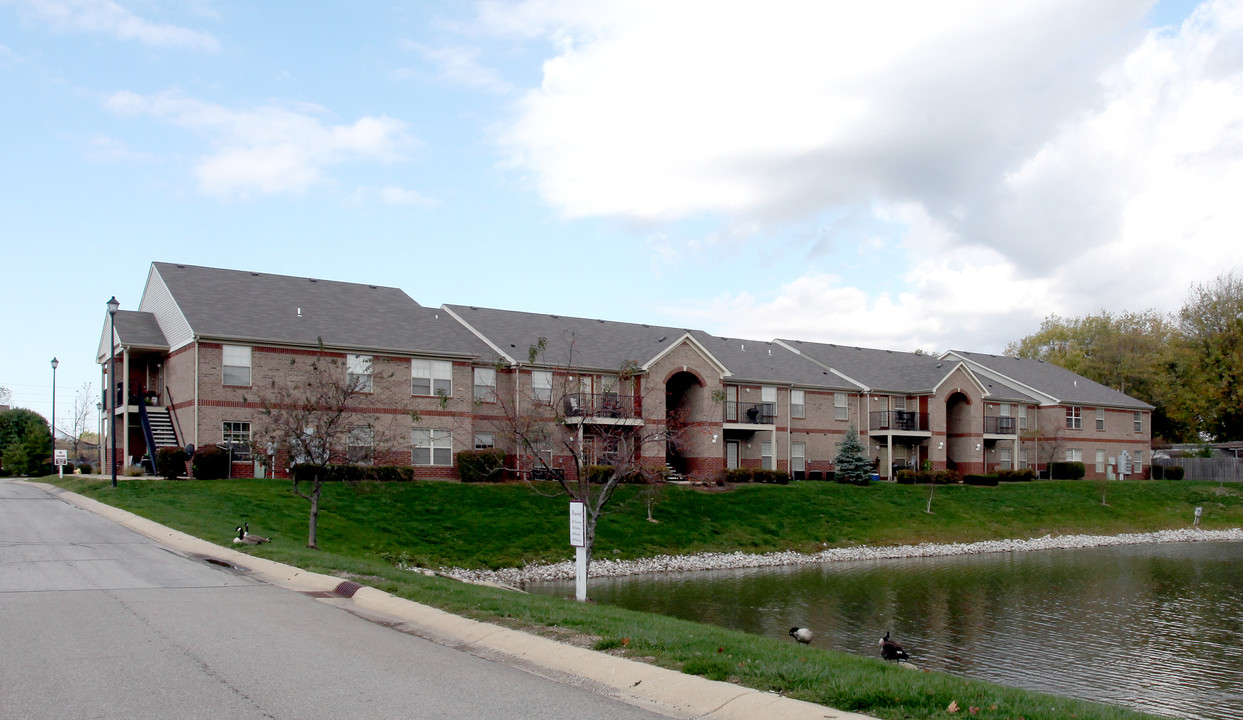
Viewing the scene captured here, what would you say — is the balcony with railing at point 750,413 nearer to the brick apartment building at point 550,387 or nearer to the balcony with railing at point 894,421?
the brick apartment building at point 550,387

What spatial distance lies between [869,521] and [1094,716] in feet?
114

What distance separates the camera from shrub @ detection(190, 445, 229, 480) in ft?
109

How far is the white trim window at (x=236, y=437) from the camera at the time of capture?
35.3m

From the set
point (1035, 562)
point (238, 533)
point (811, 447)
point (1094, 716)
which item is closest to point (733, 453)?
point (811, 447)

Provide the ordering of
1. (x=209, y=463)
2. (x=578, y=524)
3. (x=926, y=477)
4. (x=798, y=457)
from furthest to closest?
(x=798, y=457) < (x=926, y=477) < (x=209, y=463) < (x=578, y=524)

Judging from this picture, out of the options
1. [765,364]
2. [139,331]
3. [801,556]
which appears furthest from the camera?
[765,364]

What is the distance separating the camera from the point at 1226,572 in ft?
111

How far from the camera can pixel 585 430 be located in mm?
40844

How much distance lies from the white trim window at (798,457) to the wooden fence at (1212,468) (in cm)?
3026

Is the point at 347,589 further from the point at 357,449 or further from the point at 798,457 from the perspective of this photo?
the point at 798,457

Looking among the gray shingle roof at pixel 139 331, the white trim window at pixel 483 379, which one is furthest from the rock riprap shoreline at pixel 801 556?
the gray shingle roof at pixel 139 331

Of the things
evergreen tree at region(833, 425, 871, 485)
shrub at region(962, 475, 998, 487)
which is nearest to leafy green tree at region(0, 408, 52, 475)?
evergreen tree at region(833, 425, 871, 485)

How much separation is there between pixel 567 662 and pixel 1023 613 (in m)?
18.3

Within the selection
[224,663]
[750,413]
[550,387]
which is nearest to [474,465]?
[550,387]
